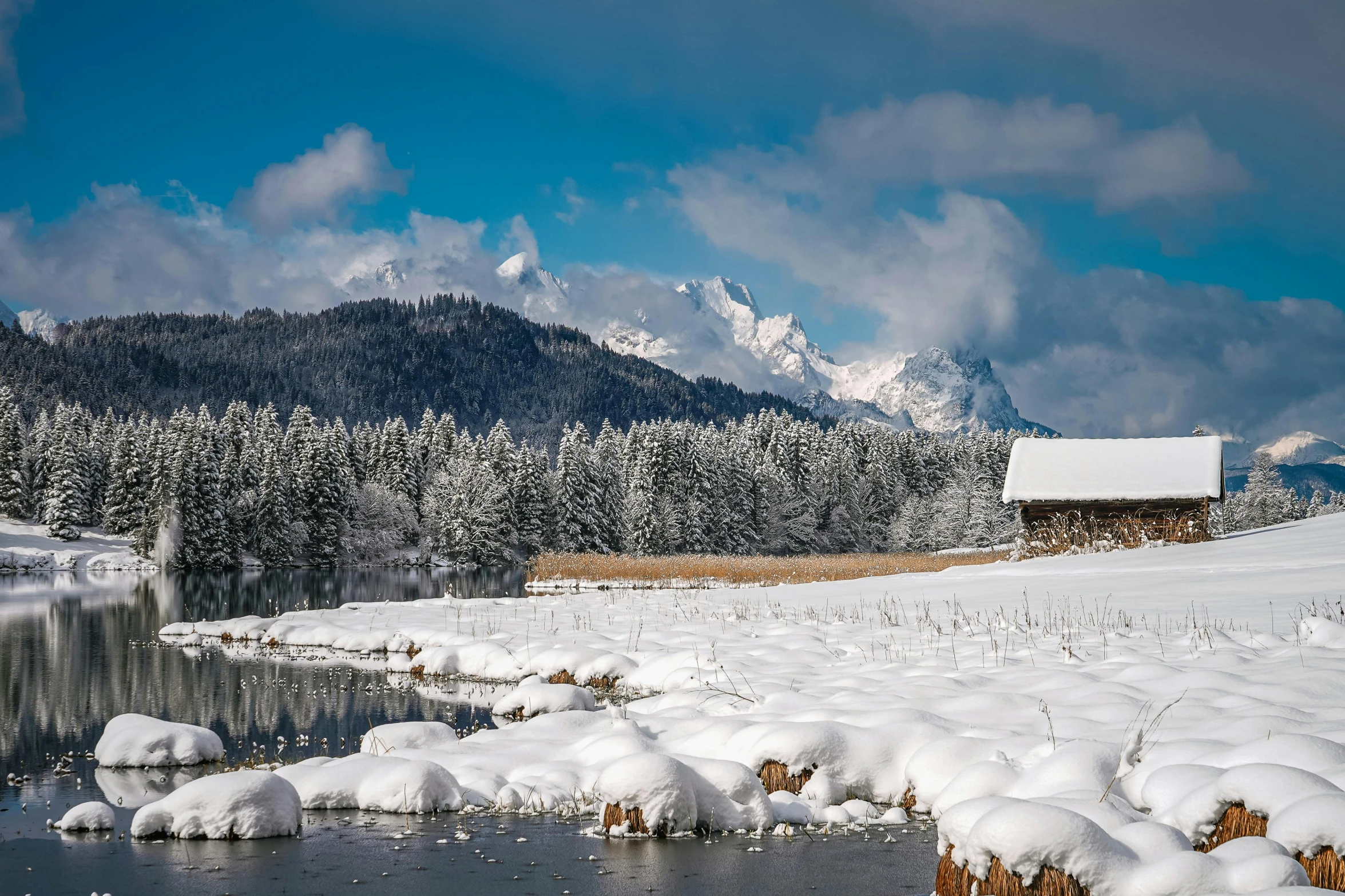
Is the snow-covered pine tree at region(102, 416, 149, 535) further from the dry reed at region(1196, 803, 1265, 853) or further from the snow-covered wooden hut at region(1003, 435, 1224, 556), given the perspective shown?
the dry reed at region(1196, 803, 1265, 853)

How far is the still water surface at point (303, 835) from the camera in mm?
7809

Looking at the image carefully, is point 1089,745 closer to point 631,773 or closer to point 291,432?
point 631,773

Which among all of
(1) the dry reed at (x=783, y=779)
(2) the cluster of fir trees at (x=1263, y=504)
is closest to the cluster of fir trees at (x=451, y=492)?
(2) the cluster of fir trees at (x=1263, y=504)

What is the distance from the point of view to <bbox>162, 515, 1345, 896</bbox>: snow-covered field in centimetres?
650

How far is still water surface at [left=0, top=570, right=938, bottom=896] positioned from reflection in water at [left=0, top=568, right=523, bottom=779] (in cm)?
6

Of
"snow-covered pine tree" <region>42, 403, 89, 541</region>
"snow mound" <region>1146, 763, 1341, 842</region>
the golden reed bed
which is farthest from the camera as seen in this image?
"snow-covered pine tree" <region>42, 403, 89, 541</region>

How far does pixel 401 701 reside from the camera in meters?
16.6

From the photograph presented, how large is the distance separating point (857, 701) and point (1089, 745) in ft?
13.9

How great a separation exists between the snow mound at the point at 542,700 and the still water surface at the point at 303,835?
55cm

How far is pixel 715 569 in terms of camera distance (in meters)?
43.8

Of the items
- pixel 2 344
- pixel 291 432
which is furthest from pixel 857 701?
pixel 2 344

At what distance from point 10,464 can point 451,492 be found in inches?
1301

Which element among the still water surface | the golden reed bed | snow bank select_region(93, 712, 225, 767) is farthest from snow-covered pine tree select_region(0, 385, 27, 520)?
snow bank select_region(93, 712, 225, 767)

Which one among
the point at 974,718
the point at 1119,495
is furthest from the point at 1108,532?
the point at 974,718
